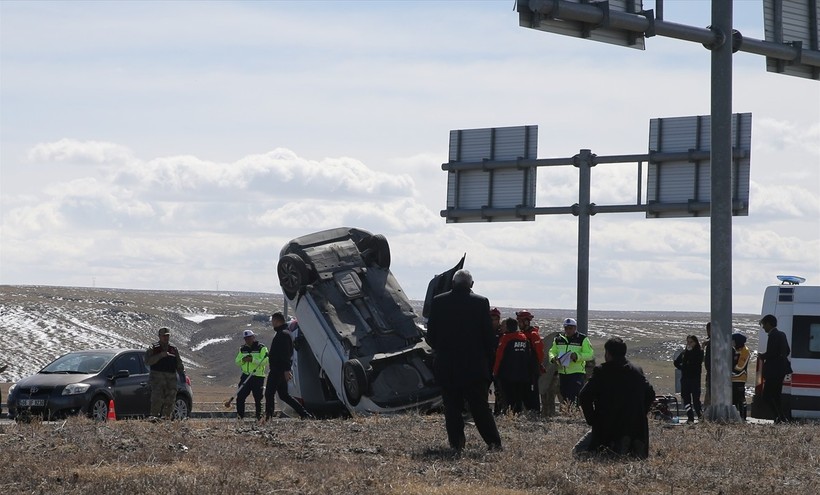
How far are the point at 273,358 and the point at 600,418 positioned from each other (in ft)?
24.6

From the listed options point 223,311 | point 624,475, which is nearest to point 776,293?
Result: point 624,475

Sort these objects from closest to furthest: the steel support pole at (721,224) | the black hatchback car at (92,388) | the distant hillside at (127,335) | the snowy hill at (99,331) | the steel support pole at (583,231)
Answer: the steel support pole at (721,224), the black hatchback car at (92,388), the steel support pole at (583,231), the distant hillside at (127,335), the snowy hill at (99,331)

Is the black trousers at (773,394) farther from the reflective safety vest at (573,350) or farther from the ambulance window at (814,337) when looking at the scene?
the reflective safety vest at (573,350)

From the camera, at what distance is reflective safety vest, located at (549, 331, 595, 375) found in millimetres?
19250

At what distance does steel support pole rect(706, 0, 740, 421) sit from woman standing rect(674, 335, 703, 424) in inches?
93.7

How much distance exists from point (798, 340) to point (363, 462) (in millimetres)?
10999

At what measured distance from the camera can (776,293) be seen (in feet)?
68.5

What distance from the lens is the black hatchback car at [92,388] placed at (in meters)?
20.9

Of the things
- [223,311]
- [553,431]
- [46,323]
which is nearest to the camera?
[553,431]

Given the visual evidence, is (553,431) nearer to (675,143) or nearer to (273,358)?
(273,358)

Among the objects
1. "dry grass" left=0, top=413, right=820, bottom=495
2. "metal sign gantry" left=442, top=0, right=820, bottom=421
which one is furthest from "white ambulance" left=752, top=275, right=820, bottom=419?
"dry grass" left=0, top=413, right=820, bottom=495

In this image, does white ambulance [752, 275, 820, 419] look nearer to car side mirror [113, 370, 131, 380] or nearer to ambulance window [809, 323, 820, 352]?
ambulance window [809, 323, 820, 352]

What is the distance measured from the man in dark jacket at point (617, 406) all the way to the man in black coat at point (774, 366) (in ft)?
23.2

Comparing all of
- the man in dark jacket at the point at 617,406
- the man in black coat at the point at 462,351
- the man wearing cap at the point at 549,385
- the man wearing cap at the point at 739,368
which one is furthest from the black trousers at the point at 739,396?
the man in black coat at the point at 462,351
